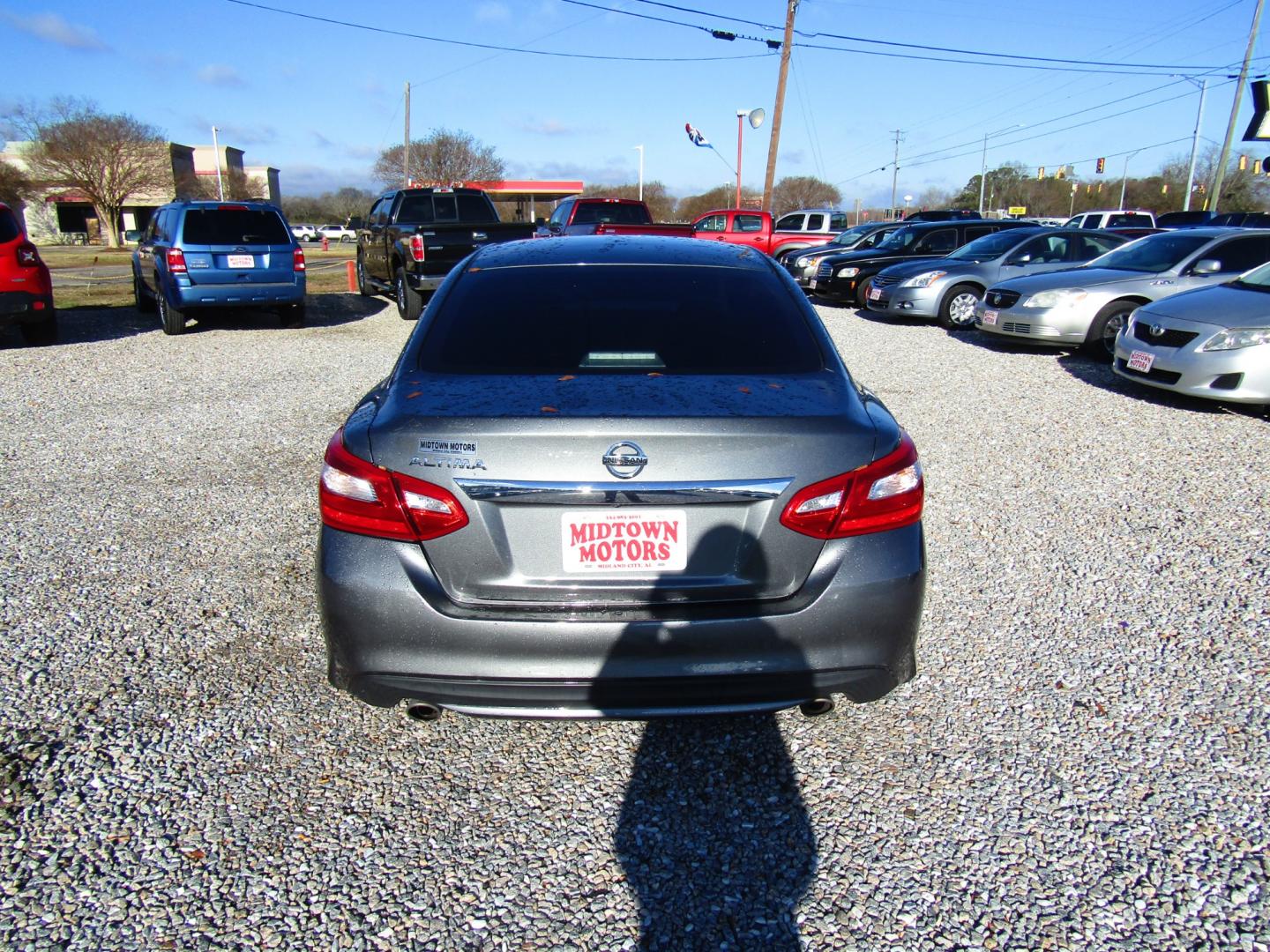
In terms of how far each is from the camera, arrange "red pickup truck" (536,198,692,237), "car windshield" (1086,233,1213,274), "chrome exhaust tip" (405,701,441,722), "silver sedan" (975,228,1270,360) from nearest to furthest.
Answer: "chrome exhaust tip" (405,701,441,722) → "silver sedan" (975,228,1270,360) → "car windshield" (1086,233,1213,274) → "red pickup truck" (536,198,692,237)

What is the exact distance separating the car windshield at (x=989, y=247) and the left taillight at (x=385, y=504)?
1296 centimetres

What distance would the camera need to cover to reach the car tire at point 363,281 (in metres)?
17.2

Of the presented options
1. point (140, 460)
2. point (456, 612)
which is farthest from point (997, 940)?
point (140, 460)

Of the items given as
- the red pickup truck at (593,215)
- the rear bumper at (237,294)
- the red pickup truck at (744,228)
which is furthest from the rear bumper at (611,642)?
the red pickup truck at (744,228)

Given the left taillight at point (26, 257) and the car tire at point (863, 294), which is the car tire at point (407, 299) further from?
the car tire at point (863, 294)

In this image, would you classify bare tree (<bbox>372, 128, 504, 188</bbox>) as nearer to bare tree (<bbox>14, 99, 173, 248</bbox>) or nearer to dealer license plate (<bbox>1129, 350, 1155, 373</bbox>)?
bare tree (<bbox>14, 99, 173, 248</bbox>)

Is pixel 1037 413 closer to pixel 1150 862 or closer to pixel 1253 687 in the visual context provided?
pixel 1253 687

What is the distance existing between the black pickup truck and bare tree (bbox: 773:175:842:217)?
198 feet

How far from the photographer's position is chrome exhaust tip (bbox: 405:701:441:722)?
7.96 ft

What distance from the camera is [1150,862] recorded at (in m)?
2.31

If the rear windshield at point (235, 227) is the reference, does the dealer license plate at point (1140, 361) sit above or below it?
below

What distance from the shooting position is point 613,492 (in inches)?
87.4

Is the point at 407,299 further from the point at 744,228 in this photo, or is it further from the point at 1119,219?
the point at 1119,219

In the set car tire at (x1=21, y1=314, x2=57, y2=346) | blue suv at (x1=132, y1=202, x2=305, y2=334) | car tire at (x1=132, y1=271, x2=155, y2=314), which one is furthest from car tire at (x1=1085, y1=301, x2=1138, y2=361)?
car tire at (x1=132, y1=271, x2=155, y2=314)
